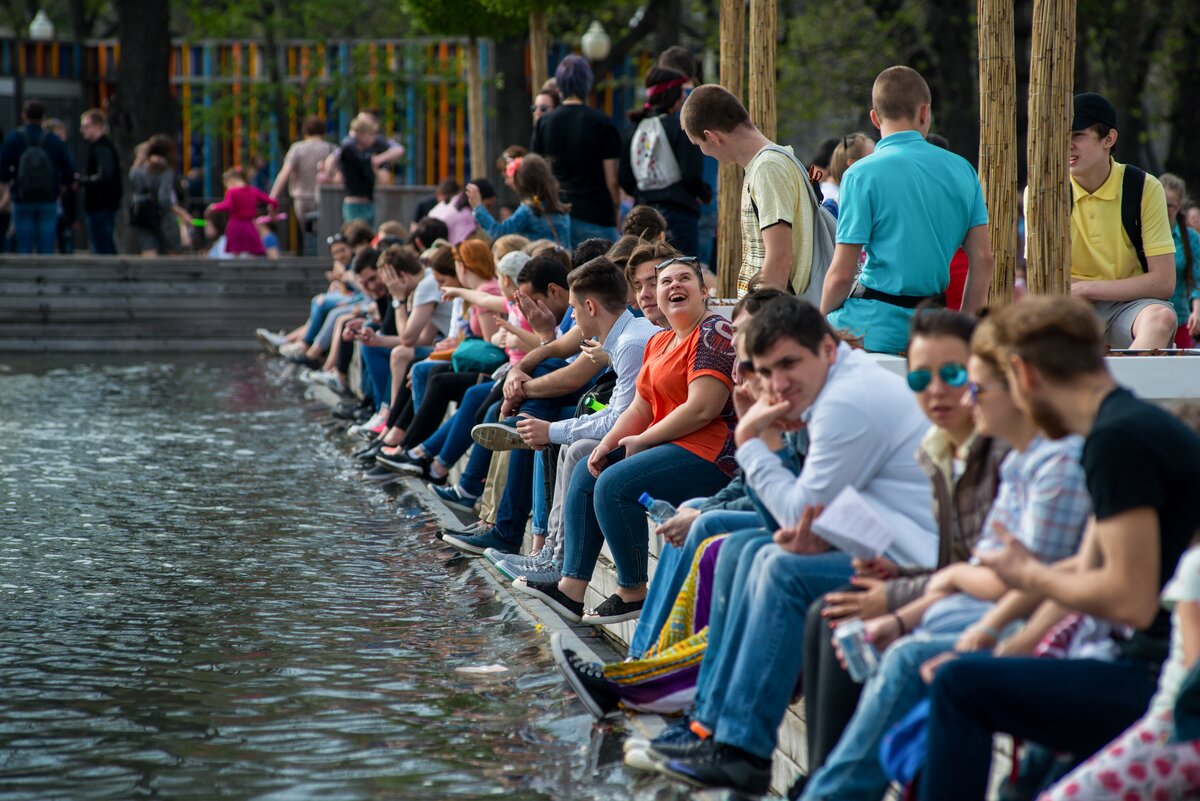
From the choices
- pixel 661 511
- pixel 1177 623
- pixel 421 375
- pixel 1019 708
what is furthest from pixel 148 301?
pixel 1177 623

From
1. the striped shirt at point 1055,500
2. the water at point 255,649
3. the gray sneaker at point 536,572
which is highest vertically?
the striped shirt at point 1055,500

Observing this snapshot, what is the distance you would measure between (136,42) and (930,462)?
21719 mm

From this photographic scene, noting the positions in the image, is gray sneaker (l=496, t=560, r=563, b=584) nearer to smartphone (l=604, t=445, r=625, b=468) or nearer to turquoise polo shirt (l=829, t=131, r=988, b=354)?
smartphone (l=604, t=445, r=625, b=468)

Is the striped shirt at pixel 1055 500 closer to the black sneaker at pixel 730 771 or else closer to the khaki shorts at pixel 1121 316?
the black sneaker at pixel 730 771

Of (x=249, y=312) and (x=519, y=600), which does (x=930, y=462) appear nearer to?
(x=519, y=600)

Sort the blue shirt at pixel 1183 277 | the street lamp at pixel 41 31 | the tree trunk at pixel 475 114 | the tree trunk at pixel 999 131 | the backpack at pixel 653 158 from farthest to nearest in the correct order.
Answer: the street lamp at pixel 41 31, the tree trunk at pixel 475 114, the backpack at pixel 653 158, the blue shirt at pixel 1183 277, the tree trunk at pixel 999 131

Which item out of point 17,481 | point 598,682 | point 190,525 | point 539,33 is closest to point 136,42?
point 539,33

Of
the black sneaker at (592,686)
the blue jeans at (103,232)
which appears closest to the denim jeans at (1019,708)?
the black sneaker at (592,686)

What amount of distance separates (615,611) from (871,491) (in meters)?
1.81

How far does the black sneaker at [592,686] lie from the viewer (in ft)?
16.3

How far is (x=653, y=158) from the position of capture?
973 centimetres

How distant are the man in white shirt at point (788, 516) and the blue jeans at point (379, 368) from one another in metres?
7.45

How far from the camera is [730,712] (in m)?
4.14

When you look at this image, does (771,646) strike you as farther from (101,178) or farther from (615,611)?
(101,178)
